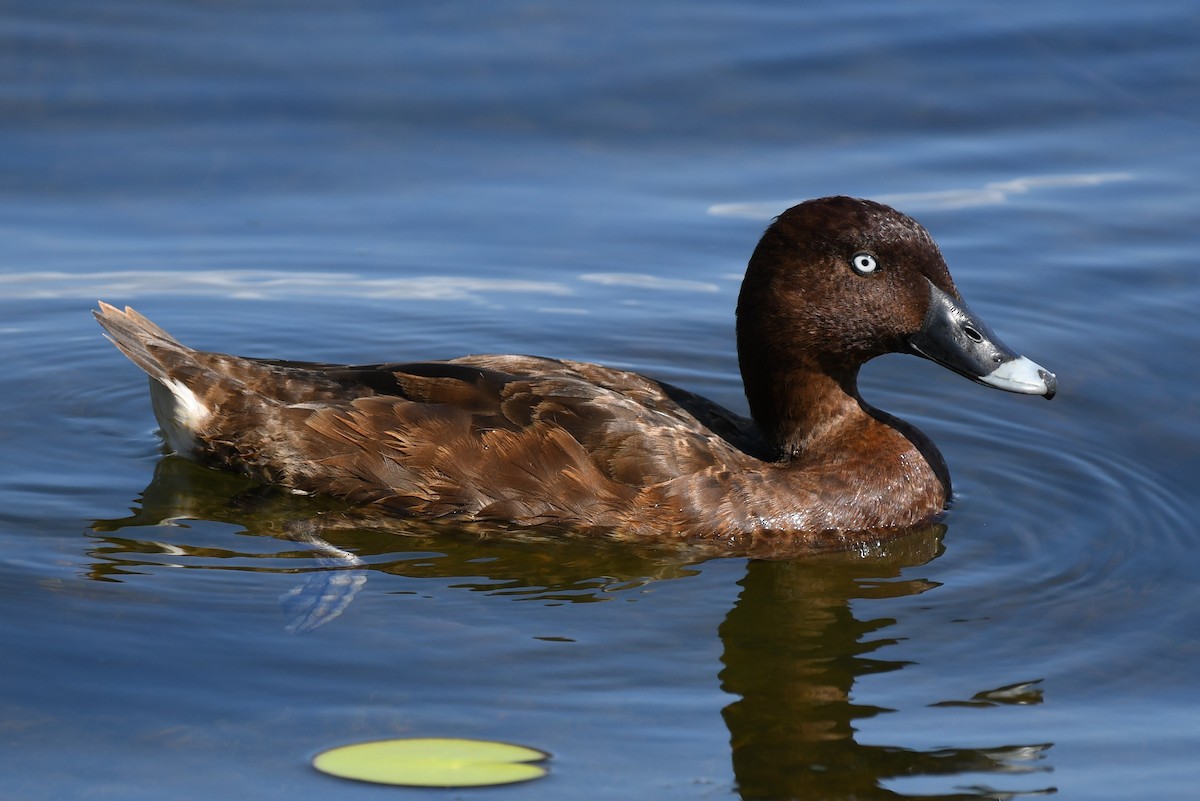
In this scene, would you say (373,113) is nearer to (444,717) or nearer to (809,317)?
(809,317)

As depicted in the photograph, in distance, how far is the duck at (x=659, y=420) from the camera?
253 inches

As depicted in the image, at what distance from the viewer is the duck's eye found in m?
6.62

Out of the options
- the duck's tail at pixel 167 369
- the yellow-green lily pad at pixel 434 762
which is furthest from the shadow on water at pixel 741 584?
the yellow-green lily pad at pixel 434 762

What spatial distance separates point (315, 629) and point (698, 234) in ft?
15.3

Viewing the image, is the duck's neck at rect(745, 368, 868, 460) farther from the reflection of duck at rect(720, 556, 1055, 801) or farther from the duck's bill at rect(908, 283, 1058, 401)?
the reflection of duck at rect(720, 556, 1055, 801)

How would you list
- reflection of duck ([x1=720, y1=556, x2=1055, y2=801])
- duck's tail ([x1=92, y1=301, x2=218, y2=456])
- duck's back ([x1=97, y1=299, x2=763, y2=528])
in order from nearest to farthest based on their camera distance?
reflection of duck ([x1=720, y1=556, x2=1055, y2=801]) < duck's back ([x1=97, y1=299, x2=763, y2=528]) < duck's tail ([x1=92, y1=301, x2=218, y2=456])

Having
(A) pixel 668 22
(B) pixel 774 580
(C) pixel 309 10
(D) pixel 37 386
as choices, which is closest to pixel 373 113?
(C) pixel 309 10

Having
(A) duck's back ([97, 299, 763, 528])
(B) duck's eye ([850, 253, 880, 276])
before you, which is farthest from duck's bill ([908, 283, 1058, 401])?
(A) duck's back ([97, 299, 763, 528])

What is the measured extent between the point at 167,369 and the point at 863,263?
8.74ft

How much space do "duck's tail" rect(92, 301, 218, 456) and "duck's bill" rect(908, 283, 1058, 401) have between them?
108 inches

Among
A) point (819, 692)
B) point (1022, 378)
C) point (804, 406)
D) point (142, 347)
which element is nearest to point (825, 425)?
point (804, 406)

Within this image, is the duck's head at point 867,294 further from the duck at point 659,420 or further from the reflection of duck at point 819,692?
the reflection of duck at point 819,692

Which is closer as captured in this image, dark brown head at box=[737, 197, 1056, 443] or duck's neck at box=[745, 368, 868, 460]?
dark brown head at box=[737, 197, 1056, 443]

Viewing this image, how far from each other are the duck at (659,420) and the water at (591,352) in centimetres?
17
